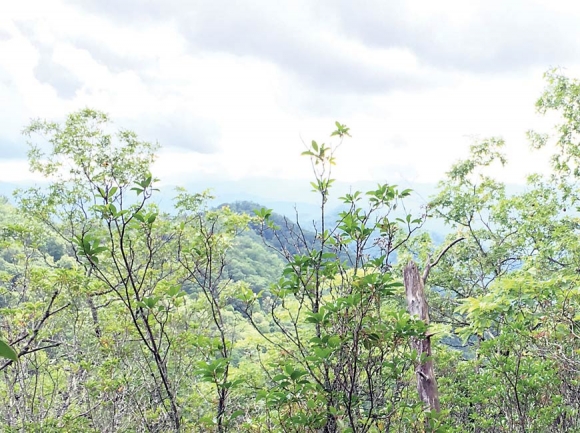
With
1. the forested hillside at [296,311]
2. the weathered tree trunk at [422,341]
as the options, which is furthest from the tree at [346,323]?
the weathered tree trunk at [422,341]

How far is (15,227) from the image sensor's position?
15.1ft

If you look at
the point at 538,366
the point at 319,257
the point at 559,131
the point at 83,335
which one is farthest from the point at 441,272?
the point at 319,257

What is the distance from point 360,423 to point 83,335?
461cm

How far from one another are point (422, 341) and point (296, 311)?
2366 millimetres

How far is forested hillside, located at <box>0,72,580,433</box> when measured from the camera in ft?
7.03

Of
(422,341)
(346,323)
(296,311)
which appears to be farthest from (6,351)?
(296,311)

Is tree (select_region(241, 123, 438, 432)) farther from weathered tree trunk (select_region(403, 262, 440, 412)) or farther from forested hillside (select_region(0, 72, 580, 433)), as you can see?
weathered tree trunk (select_region(403, 262, 440, 412))

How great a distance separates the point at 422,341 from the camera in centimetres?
371

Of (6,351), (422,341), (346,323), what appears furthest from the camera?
(422,341)

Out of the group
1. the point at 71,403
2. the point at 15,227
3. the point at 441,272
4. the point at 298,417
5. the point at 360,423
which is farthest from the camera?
the point at 441,272

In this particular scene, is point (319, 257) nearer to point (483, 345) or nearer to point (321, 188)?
point (321, 188)

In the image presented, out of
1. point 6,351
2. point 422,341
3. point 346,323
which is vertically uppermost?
point 6,351

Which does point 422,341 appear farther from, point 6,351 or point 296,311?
point 6,351

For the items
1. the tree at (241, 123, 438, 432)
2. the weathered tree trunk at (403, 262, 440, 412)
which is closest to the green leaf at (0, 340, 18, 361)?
the tree at (241, 123, 438, 432)
